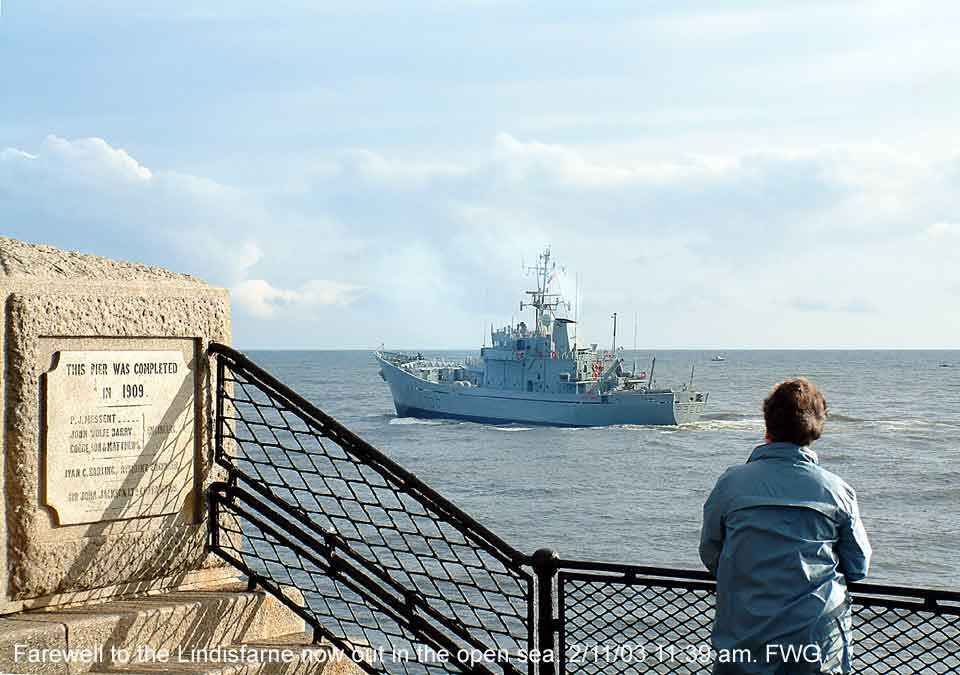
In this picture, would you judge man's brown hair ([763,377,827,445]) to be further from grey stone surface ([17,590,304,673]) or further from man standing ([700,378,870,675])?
grey stone surface ([17,590,304,673])

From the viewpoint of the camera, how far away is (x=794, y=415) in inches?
126

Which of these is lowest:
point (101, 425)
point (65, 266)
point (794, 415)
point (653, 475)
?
point (653, 475)

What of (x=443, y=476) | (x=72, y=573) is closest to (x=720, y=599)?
(x=72, y=573)

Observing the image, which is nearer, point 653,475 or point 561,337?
point 653,475

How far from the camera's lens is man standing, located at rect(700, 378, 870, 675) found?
3.03 m

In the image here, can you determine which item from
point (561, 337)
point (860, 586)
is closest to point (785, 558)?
point (860, 586)

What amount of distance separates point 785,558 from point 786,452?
0.30 metres

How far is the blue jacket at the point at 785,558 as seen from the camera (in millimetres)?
3035

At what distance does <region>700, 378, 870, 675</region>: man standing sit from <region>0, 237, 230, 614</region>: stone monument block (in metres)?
2.49

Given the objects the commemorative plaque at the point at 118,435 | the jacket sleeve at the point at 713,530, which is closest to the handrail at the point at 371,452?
the commemorative plaque at the point at 118,435

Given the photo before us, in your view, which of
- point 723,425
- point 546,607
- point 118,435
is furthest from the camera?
point 723,425

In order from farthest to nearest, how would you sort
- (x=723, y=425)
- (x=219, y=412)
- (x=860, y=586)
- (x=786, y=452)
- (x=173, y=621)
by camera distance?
1. (x=723, y=425)
2. (x=219, y=412)
3. (x=173, y=621)
4. (x=860, y=586)
5. (x=786, y=452)

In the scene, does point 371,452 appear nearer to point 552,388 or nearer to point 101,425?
point 101,425

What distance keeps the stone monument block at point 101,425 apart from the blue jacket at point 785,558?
251cm
